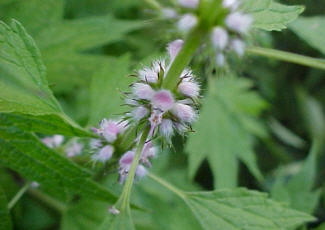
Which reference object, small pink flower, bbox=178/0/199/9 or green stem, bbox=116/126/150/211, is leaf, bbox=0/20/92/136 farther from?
small pink flower, bbox=178/0/199/9

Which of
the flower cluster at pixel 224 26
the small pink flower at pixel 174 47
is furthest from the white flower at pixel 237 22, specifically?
the small pink flower at pixel 174 47

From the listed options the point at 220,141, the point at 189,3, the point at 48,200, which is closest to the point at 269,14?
the point at 189,3

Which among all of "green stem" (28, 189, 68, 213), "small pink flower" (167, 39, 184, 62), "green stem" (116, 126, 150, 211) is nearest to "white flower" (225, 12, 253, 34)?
"small pink flower" (167, 39, 184, 62)

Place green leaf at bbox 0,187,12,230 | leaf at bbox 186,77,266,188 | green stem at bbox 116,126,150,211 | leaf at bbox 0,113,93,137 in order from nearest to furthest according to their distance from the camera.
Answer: green stem at bbox 116,126,150,211 < leaf at bbox 0,113,93,137 < green leaf at bbox 0,187,12,230 < leaf at bbox 186,77,266,188

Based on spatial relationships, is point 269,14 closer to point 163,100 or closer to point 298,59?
point 298,59

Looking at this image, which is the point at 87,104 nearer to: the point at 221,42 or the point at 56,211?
the point at 56,211

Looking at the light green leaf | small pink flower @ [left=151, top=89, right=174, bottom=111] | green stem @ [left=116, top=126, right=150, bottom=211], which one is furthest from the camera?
the light green leaf
